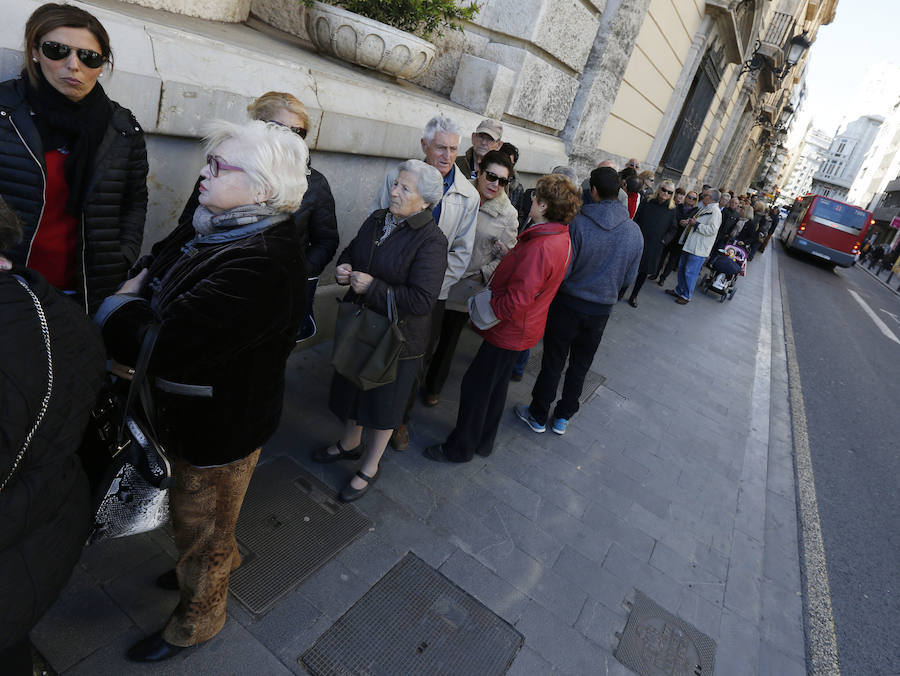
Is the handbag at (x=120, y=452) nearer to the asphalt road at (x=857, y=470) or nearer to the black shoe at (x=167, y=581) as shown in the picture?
the black shoe at (x=167, y=581)

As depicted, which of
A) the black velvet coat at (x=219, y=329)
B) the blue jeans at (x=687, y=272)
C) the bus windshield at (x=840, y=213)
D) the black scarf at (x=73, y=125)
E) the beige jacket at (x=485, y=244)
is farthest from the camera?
the bus windshield at (x=840, y=213)

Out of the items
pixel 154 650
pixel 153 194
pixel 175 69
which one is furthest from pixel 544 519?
pixel 175 69

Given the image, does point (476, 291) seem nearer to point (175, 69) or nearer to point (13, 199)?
Answer: point (175, 69)

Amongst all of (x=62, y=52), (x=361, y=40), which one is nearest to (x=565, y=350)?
(x=361, y=40)

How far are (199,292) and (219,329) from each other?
0.38ft

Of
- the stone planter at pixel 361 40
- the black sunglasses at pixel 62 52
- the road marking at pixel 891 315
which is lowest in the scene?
the road marking at pixel 891 315

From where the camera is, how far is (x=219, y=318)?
1507mm

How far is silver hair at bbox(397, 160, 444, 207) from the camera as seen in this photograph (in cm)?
253

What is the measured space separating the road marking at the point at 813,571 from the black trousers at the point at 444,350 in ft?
9.17

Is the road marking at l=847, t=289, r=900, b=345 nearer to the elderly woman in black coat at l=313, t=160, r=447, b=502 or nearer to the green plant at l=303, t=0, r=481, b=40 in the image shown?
the green plant at l=303, t=0, r=481, b=40

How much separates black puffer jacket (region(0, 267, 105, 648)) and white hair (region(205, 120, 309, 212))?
62 centimetres

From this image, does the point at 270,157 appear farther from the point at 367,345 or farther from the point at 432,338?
the point at 432,338

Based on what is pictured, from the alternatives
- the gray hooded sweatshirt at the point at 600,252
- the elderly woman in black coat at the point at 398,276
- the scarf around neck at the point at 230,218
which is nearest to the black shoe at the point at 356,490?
the elderly woman in black coat at the point at 398,276

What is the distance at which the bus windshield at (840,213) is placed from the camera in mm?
20188
